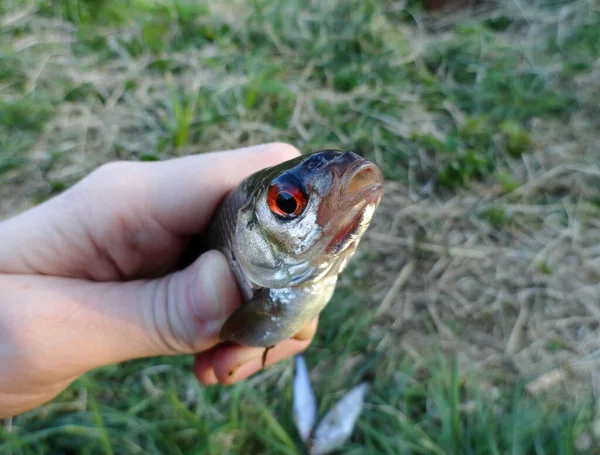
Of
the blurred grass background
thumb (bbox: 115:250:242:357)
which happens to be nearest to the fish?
thumb (bbox: 115:250:242:357)

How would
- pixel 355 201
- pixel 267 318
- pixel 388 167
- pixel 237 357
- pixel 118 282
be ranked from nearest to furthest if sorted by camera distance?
pixel 355 201 → pixel 267 318 → pixel 118 282 → pixel 237 357 → pixel 388 167

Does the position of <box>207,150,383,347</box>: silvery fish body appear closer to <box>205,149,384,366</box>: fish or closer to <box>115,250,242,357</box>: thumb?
<box>205,149,384,366</box>: fish

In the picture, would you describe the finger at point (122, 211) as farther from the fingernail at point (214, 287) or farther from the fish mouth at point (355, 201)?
the fish mouth at point (355, 201)

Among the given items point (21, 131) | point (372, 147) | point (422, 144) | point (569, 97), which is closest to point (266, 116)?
point (372, 147)

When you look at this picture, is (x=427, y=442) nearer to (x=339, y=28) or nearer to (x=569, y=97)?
(x=569, y=97)

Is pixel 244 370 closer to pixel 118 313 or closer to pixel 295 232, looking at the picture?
pixel 118 313

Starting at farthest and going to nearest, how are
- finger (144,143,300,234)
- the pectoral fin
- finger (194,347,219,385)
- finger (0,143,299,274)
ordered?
1. finger (194,347,219,385)
2. finger (144,143,300,234)
3. finger (0,143,299,274)
4. the pectoral fin

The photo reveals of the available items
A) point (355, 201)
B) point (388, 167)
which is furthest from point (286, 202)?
point (388, 167)
